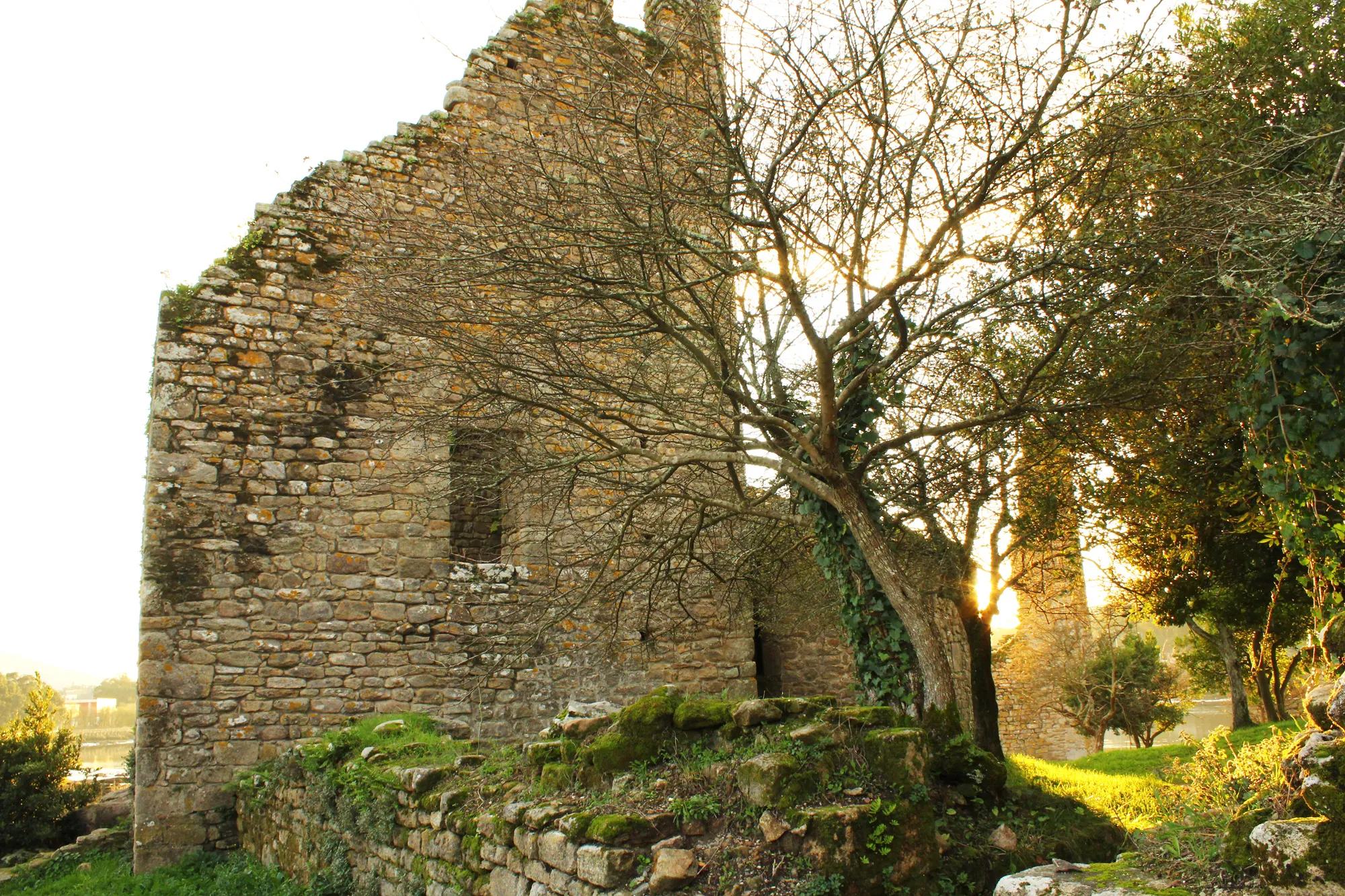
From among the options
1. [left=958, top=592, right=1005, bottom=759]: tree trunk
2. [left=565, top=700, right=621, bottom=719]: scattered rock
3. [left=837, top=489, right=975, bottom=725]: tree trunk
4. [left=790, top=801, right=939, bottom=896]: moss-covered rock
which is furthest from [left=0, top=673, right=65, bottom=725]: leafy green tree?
[left=790, top=801, right=939, bottom=896]: moss-covered rock

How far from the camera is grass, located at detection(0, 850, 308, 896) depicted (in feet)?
23.3

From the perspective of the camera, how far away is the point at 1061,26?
591 cm

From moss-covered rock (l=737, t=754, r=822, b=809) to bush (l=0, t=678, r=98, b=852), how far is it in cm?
1076

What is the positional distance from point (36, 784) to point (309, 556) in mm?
5667

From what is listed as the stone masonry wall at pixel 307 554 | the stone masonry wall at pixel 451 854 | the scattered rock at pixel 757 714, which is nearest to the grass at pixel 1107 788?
the scattered rock at pixel 757 714

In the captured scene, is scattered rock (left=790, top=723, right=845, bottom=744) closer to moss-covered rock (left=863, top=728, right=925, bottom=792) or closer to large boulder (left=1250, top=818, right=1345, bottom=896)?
moss-covered rock (left=863, top=728, right=925, bottom=792)

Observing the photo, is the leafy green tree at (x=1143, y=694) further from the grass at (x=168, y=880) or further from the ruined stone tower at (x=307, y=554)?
the grass at (x=168, y=880)

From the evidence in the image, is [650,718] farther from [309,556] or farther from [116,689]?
[116,689]

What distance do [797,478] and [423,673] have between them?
470 centimetres

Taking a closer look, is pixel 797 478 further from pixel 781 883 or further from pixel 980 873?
pixel 781 883

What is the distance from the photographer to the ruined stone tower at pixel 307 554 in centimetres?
834

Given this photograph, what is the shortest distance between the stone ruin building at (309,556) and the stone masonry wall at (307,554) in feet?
0.06

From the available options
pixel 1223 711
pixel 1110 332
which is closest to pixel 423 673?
pixel 1110 332

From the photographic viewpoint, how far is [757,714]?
4699 mm
